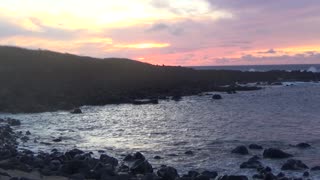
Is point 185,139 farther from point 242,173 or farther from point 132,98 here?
point 132,98

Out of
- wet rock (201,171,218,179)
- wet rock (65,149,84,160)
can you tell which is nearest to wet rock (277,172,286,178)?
wet rock (201,171,218,179)

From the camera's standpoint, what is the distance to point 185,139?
32000 millimetres

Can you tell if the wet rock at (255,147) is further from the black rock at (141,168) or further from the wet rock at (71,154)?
the wet rock at (71,154)

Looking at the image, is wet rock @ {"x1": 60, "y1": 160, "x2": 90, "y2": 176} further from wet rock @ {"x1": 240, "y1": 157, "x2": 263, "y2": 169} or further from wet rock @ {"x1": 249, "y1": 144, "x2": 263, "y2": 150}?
wet rock @ {"x1": 249, "y1": 144, "x2": 263, "y2": 150}

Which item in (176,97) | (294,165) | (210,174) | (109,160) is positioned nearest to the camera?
(210,174)

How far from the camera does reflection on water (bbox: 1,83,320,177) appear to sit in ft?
87.4

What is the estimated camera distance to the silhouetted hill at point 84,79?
60825 mm

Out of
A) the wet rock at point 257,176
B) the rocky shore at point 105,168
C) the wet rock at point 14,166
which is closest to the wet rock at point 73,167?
the rocky shore at point 105,168

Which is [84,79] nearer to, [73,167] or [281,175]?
[73,167]

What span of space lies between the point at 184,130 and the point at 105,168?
53.8ft

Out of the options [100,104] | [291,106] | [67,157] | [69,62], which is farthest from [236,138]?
[69,62]

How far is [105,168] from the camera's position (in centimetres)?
2105

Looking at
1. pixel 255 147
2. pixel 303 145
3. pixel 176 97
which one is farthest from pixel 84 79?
pixel 303 145

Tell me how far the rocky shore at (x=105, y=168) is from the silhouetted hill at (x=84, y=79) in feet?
95.6
